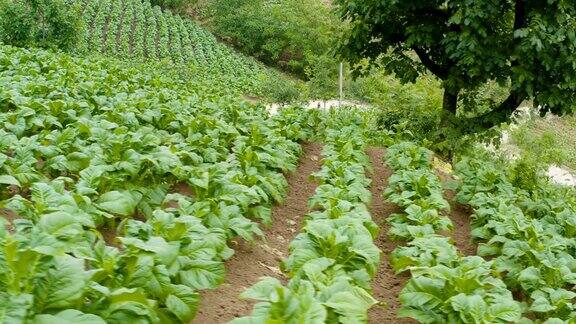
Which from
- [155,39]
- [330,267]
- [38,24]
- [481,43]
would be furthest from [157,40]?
[330,267]

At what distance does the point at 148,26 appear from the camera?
44.7m

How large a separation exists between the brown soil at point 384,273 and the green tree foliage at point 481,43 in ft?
7.78

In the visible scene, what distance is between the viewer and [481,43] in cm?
973

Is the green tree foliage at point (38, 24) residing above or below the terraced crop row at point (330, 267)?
below

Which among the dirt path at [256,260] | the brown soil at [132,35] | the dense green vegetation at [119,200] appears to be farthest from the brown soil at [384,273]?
the brown soil at [132,35]

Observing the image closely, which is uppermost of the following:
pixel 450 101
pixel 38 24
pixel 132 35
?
pixel 450 101

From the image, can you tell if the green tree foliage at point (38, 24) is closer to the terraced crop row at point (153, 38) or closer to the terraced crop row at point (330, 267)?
the terraced crop row at point (153, 38)

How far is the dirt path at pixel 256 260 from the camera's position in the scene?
4.24 m

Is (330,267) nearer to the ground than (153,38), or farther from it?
farther from it

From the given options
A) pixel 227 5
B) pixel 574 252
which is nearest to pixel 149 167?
pixel 574 252

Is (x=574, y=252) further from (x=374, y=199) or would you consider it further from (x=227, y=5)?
(x=227, y=5)

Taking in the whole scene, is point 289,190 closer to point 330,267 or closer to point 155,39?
point 330,267

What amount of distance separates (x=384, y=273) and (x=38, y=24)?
2303 centimetres

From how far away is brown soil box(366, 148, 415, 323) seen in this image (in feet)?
15.7
